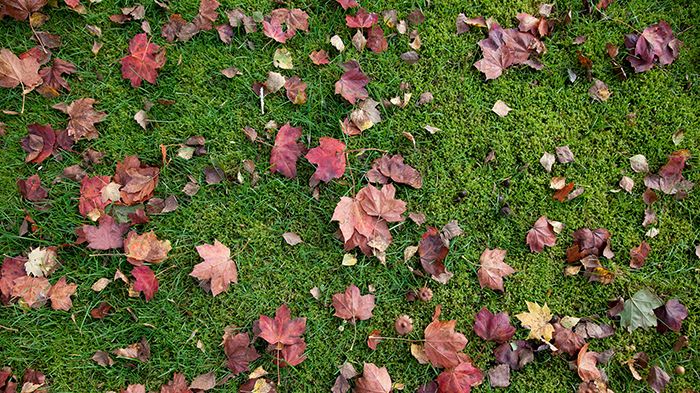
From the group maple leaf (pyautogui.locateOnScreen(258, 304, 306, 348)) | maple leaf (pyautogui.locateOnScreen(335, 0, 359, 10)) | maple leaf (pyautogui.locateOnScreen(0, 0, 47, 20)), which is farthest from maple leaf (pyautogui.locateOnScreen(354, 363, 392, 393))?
maple leaf (pyautogui.locateOnScreen(0, 0, 47, 20))

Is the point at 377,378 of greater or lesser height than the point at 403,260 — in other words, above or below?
below

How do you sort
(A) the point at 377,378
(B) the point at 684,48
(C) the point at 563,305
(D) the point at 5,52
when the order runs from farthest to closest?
(B) the point at 684,48, (D) the point at 5,52, (C) the point at 563,305, (A) the point at 377,378

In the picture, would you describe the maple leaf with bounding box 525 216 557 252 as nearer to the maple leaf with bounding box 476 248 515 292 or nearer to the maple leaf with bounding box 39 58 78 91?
the maple leaf with bounding box 476 248 515 292

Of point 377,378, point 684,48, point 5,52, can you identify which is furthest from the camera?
point 684,48

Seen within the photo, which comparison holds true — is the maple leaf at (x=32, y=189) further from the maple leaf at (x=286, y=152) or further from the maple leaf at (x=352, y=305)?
the maple leaf at (x=352, y=305)

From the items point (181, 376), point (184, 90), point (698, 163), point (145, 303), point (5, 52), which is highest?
point (5, 52)

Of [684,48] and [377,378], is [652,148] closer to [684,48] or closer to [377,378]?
[684,48]

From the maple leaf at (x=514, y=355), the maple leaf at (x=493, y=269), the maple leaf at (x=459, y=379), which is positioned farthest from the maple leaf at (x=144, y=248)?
the maple leaf at (x=514, y=355)

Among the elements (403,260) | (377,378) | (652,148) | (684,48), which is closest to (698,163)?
(652,148)

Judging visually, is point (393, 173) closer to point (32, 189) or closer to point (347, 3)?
point (347, 3)
